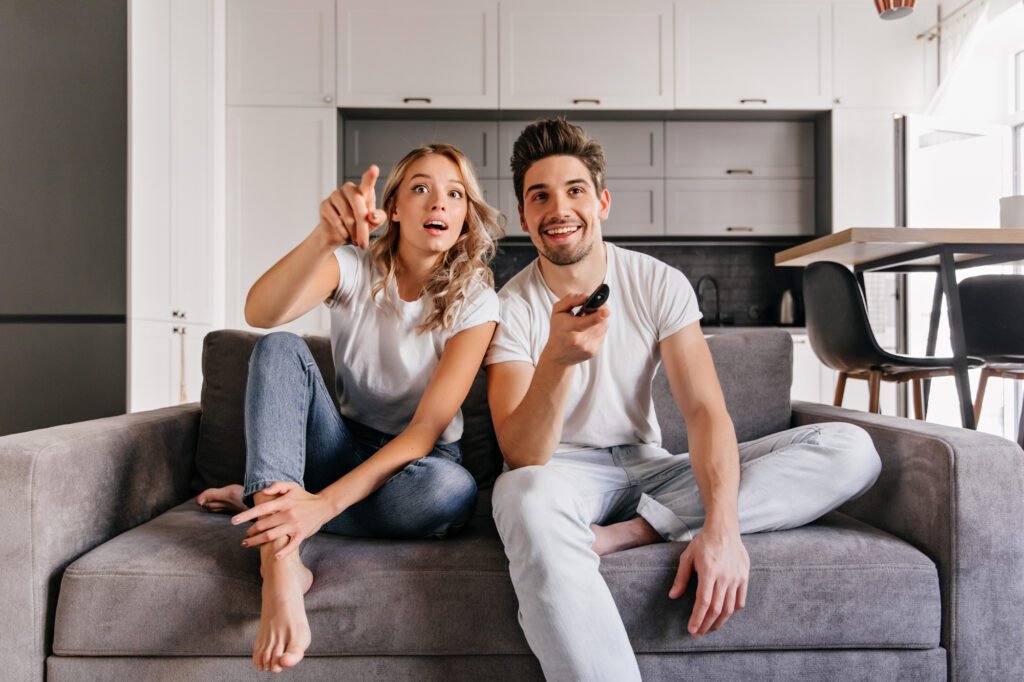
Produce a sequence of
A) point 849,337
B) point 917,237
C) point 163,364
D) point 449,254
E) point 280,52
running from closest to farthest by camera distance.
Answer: point 449,254 → point 917,237 → point 849,337 → point 163,364 → point 280,52

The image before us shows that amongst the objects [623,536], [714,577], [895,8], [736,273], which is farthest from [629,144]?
[714,577]

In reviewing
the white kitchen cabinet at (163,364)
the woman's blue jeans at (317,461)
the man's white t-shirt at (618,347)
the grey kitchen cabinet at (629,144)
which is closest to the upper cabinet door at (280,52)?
the grey kitchen cabinet at (629,144)

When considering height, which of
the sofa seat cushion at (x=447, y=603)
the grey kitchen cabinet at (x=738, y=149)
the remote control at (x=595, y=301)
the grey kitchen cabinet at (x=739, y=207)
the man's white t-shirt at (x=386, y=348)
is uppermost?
the grey kitchen cabinet at (x=738, y=149)

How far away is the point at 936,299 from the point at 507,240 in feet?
7.26

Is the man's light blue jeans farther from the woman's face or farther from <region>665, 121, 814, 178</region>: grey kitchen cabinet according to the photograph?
<region>665, 121, 814, 178</region>: grey kitchen cabinet

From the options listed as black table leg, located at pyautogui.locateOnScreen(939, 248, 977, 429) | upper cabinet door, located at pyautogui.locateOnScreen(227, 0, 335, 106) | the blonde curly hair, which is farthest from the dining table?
upper cabinet door, located at pyautogui.locateOnScreen(227, 0, 335, 106)

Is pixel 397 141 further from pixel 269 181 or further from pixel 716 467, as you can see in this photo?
pixel 716 467

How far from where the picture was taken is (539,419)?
1263mm

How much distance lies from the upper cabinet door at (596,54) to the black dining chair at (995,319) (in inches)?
73.7

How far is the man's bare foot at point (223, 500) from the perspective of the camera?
1462mm

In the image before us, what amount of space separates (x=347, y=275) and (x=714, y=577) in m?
0.86

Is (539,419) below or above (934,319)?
below

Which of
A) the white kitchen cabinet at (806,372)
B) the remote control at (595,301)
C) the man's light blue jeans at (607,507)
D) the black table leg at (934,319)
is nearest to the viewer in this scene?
the man's light blue jeans at (607,507)

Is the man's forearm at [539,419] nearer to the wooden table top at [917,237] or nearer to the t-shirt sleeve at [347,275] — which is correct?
the t-shirt sleeve at [347,275]
